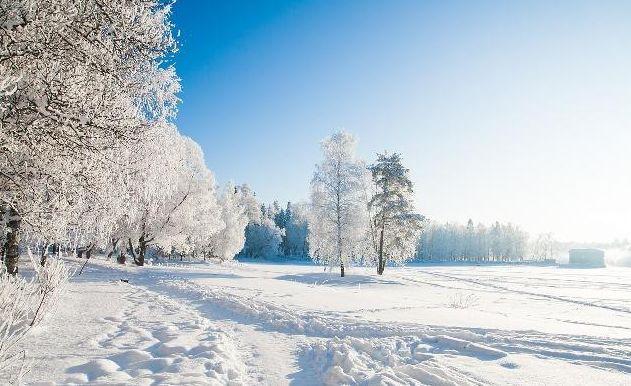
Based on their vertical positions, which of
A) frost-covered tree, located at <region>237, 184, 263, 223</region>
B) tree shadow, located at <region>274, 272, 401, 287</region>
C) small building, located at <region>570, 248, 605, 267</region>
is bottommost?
tree shadow, located at <region>274, 272, 401, 287</region>

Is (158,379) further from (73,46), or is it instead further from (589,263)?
(589,263)

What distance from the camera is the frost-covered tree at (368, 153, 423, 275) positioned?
34.0 meters

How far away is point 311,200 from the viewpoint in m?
31.5

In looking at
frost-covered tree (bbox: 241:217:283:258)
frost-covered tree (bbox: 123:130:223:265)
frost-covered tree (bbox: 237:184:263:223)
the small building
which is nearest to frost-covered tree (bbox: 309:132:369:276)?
frost-covered tree (bbox: 123:130:223:265)

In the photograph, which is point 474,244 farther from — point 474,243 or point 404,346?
point 404,346

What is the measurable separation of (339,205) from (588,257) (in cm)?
8129

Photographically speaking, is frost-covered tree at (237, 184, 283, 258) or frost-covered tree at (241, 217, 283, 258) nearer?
frost-covered tree at (237, 184, 283, 258)

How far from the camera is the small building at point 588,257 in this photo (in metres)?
86.0

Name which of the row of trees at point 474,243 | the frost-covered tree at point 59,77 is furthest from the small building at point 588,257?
the frost-covered tree at point 59,77

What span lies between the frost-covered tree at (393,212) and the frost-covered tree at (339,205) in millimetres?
3064

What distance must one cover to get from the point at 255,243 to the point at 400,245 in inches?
2286

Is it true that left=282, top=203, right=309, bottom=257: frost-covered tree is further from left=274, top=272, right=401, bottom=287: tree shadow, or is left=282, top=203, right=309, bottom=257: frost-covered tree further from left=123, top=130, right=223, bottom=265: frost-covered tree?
left=274, top=272, right=401, bottom=287: tree shadow

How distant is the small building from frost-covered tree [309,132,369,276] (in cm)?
7842

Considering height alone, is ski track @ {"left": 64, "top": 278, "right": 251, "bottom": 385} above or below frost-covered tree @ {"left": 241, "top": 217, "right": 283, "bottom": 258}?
below
